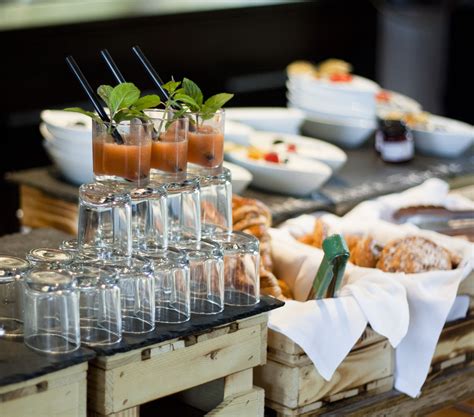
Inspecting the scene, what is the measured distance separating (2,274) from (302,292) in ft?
3.59

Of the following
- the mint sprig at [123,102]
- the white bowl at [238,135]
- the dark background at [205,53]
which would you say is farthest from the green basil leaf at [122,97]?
the dark background at [205,53]

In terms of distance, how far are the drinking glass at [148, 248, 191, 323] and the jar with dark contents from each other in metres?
2.37

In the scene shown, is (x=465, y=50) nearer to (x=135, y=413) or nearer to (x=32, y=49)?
(x=32, y=49)

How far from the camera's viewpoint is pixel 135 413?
2.58 metres

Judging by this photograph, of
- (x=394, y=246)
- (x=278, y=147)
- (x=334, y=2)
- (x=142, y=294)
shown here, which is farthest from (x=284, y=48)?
(x=142, y=294)

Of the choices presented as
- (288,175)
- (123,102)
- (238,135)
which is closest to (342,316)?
(123,102)

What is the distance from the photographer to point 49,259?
263 centimetres

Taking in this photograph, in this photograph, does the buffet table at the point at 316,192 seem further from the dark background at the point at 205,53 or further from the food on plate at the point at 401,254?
the dark background at the point at 205,53

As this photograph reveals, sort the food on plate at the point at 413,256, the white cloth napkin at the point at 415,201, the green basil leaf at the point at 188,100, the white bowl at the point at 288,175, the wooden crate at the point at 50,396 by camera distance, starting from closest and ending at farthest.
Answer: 1. the wooden crate at the point at 50,396
2. the green basil leaf at the point at 188,100
3. the food on plate at the point at 413,256
4. the white cloth napkin at the point at 415,201
5. the white bowl at the point at 288,175

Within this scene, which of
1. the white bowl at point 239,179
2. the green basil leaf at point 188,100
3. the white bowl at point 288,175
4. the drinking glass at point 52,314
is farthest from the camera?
the white bowl at point 288,175

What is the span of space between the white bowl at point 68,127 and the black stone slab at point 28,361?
5.65ft

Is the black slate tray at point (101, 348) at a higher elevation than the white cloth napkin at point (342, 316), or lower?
higher

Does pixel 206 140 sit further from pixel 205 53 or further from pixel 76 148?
pixel 205 53

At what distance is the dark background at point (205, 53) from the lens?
6.28m
